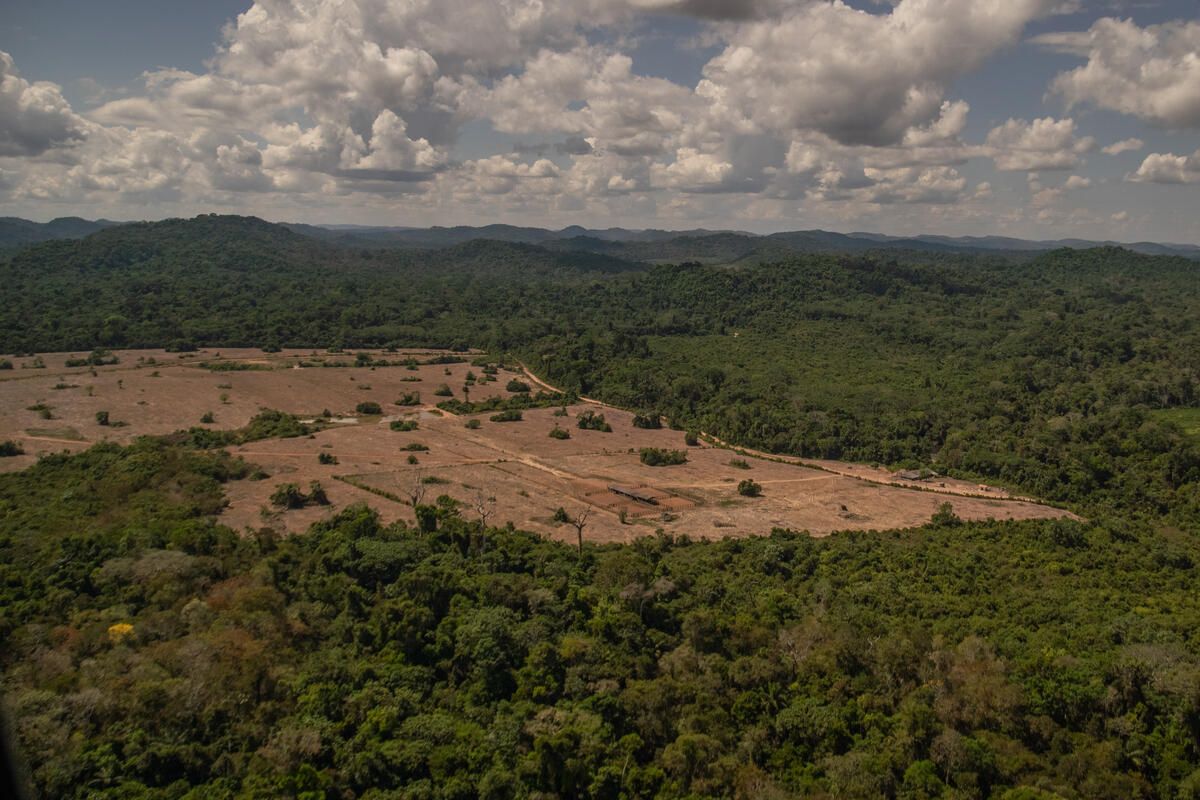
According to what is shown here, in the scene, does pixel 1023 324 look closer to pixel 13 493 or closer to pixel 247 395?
pixel 247 395

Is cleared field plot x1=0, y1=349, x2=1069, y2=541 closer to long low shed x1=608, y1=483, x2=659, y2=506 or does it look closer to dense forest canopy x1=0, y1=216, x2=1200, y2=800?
long low shed x1=608, y1=483, x2=659, y2=506

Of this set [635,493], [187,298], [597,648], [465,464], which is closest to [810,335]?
[635,493]

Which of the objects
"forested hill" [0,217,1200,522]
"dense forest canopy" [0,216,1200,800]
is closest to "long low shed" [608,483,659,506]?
"dense forest canopy" [0,216,1200,800]

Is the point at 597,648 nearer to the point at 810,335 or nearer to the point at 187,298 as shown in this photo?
the point at 810,335

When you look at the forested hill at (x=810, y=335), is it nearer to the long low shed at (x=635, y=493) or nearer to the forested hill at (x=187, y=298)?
the forested hill at (x=187, y=298)

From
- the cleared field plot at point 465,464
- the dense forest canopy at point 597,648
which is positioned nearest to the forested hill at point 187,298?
the cleared field plot at point 465,464

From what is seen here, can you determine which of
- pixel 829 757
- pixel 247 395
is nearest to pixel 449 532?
pixel 829 757
